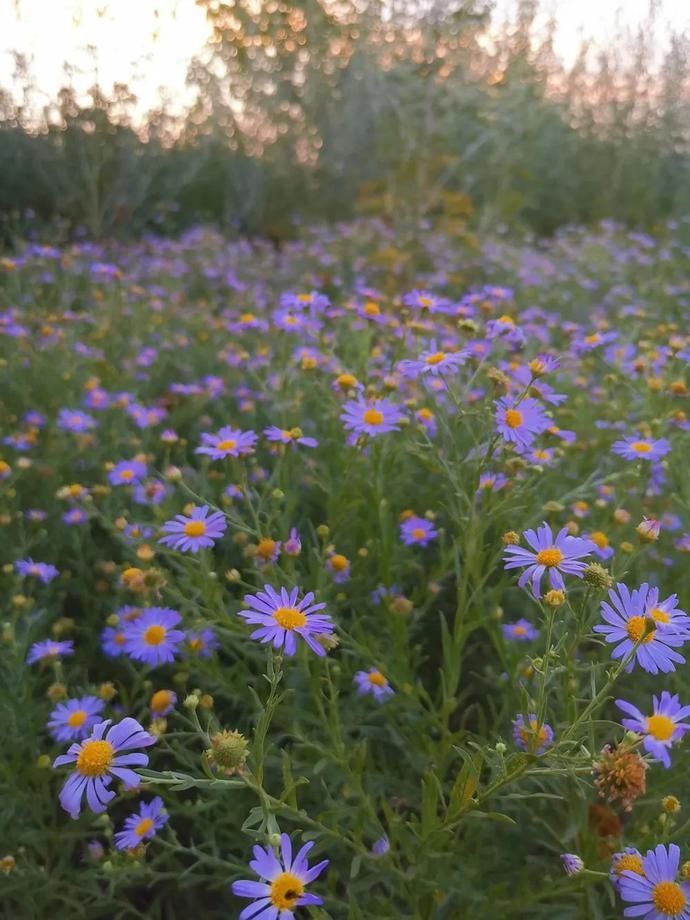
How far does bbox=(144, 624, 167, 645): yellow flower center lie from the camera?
4.36 ft

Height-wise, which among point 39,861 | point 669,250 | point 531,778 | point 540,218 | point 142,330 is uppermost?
point 540,218

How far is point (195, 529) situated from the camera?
124cm

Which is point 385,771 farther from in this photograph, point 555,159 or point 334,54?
point 555,159

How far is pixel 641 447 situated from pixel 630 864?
0.88 meters

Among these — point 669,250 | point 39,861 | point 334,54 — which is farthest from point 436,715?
point 334,54

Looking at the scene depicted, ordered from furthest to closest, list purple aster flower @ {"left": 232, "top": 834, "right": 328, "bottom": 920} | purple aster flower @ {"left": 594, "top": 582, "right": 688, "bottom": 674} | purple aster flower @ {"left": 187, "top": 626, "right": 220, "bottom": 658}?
purple aster flower @ {"left": 187, "top": 626, "right": 220, "bottom": 658} < purple aster flower @ {"left": 594, "top": 582, "right": 688, "bottom": 674} < purple aster flower @ {"left": 232, "top": 834, "right": 328, "bottom": 920}

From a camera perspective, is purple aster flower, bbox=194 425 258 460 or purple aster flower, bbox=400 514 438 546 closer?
purple aster flower, bbox=194 425 258 460

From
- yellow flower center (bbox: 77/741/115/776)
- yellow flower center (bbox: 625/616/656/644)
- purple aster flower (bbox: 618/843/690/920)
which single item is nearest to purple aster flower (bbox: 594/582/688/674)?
yellow flower center (bbox: 625/616/656/644)

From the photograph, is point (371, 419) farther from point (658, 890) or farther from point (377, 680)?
point (658, 890)

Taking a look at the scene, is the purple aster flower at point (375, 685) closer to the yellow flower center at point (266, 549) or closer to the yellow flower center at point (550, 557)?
the yellow flower center at point (266, 549)

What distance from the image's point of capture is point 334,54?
6488 mm

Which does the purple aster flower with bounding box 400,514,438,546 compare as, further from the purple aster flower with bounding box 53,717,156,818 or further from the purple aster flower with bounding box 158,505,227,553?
the purple aster flower with bounding box 53,717,156,818

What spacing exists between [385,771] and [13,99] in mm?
4817

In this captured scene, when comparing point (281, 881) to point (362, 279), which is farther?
point (362, 279)
